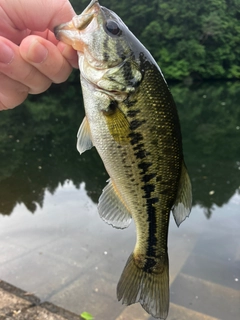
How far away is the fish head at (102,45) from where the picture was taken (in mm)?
1884

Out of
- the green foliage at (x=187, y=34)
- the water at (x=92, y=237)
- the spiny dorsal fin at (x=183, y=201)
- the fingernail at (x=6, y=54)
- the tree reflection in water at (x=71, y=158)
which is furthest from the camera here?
the green foliage at (x=187, y=34)

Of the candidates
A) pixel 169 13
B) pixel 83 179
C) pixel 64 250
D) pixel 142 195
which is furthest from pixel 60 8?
pixel 169 13

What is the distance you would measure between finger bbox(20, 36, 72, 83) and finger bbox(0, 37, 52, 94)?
4cm

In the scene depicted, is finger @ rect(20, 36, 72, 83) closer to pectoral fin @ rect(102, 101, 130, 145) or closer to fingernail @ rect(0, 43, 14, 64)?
fingernail @ rect(0, 43, 14, 64)

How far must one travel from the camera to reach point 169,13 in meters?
48.3

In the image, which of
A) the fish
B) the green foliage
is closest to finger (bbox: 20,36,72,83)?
the fish

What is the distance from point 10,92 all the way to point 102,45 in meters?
0.87

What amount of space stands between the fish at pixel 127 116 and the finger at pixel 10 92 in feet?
1.87

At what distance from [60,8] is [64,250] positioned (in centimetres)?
531

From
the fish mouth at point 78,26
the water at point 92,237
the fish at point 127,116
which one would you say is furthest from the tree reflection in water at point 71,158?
the fish mouth at point 78,26

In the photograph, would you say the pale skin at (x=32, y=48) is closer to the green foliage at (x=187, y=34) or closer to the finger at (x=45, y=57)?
the finger at (x=45, y=57)

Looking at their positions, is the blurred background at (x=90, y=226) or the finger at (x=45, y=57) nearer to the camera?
the finger at (x=45, y=57)

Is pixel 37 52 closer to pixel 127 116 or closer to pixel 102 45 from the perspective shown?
pixel 102 45

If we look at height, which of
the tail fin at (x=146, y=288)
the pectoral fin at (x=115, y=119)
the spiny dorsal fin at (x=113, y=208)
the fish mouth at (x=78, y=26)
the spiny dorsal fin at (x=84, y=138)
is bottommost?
the tail fin at (x=146, y=288)
